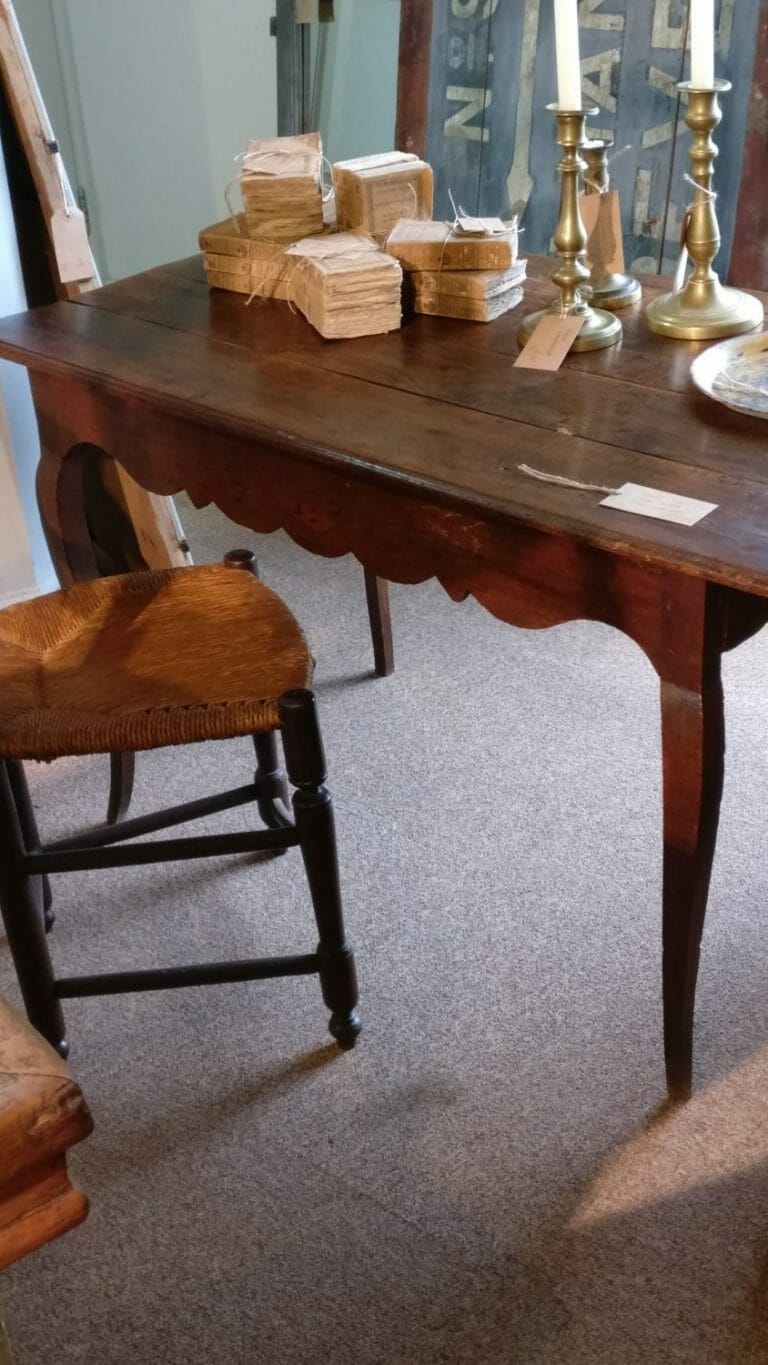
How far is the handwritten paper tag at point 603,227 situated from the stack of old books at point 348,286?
252 mm

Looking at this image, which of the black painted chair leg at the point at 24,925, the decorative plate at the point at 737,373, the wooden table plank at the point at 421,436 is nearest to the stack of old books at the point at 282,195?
the wooden table plank at the point at 421,436

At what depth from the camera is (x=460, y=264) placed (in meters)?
1.73

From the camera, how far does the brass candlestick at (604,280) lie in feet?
5.64

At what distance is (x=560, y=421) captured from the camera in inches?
57.9

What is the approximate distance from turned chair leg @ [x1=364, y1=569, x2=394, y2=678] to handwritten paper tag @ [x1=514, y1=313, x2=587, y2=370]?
68 centimetres

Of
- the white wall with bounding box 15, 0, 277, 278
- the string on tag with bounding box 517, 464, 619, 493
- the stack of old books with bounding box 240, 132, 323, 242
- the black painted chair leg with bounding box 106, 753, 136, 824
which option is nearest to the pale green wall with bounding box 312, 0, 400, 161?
the white wall with bounding box 15, 0, 277, 278

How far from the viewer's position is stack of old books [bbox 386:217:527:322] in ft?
5.62

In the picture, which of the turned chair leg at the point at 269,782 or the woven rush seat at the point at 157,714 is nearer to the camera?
the woven rush seat at the point at 157,714

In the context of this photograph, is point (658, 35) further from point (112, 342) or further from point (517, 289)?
point (112, 342)

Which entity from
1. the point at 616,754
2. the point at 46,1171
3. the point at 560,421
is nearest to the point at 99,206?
the point at 616,754

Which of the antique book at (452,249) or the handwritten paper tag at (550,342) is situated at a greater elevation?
the antique book at (452,249)

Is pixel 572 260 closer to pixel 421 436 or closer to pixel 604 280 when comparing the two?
pixel 604 280

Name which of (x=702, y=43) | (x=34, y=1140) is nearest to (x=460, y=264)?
(x=702, y=43)

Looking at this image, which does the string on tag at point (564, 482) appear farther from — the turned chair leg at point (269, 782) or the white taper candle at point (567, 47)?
the turned chair leg at point (269, 782)
